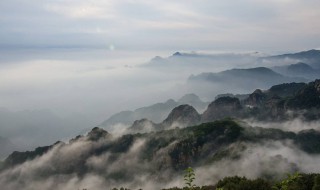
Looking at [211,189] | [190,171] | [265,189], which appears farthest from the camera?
[211,189]

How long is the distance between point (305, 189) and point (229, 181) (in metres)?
25.7

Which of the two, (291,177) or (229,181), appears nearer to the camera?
(291,177)

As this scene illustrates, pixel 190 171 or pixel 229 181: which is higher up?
pixel 190 171

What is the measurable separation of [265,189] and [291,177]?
322 feet

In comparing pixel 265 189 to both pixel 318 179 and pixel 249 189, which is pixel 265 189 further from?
pixel 318 179

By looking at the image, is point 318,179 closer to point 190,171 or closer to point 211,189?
point 211,189

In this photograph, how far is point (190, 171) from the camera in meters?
33.8

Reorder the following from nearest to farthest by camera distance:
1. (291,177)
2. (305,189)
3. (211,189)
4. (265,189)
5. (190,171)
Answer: (291,177)
(190,171)
(265,189)
(305,189)
(211,189)

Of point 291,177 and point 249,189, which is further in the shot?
point 249,189

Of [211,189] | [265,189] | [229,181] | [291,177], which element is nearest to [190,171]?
[291,177]

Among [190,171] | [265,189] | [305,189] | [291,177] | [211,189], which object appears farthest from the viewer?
[211,189]

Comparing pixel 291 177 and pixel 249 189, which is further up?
pixel 291 177

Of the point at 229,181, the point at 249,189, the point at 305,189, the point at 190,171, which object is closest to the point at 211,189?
the point at 229,181

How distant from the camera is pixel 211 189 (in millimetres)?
146125
